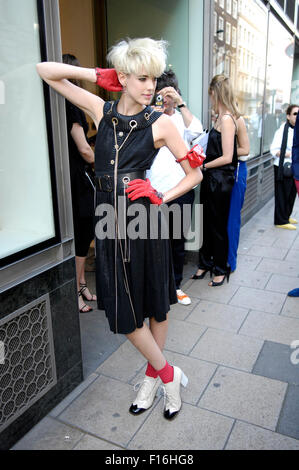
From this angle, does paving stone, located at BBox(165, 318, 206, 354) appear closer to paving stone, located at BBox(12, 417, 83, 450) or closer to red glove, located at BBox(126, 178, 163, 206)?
paving stone, located at BBox(12, 417, 83, 450)

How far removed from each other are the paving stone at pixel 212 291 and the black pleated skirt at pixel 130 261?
5.86ft

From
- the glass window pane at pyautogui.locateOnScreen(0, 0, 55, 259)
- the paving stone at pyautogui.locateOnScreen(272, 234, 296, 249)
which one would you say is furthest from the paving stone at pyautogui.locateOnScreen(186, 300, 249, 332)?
the paving stone at pyautogui.locateOnScreen(272, 234, 296, 249)

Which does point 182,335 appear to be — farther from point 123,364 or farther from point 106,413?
point 106,413

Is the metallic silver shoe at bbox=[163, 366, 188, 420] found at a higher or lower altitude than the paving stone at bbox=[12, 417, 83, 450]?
higher

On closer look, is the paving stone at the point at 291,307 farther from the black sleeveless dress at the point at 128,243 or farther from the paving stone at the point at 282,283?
the black sleeveless dress at the point at 128,243

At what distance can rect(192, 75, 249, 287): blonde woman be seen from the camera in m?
3.74

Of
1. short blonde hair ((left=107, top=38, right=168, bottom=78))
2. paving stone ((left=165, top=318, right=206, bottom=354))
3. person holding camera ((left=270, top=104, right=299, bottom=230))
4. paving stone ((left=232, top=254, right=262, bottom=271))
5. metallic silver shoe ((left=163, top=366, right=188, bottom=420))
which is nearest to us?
short blonde hair ((left=107, top=38, right=168, bottom=78))

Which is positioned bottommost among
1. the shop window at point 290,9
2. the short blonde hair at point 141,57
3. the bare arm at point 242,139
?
the bare arm at point 242,139

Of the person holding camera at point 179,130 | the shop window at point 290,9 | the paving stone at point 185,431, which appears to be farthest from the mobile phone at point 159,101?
the shop window at point 290,9

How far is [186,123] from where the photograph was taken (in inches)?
145

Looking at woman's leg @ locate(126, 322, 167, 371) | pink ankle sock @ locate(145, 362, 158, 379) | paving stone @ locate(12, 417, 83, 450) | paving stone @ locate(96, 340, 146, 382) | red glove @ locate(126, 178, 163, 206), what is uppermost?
red glove @ locate(126, 178, 163, 206)

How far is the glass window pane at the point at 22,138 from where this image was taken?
6.70 ft

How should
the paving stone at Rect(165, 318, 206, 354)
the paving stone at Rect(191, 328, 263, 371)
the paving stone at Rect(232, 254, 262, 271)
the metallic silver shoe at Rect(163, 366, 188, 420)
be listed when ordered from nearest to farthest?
1. the metallic silver shoe at Rect(163, 366, 188, 420)
2. the paving stone at Rect(191, 328, 263, 371)
3. the paving stone at Rect(165, 318, 206, 354)
4. the paving stone at Rect(232, 254, 262, 271)

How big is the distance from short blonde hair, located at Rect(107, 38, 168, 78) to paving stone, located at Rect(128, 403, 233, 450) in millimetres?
1879
